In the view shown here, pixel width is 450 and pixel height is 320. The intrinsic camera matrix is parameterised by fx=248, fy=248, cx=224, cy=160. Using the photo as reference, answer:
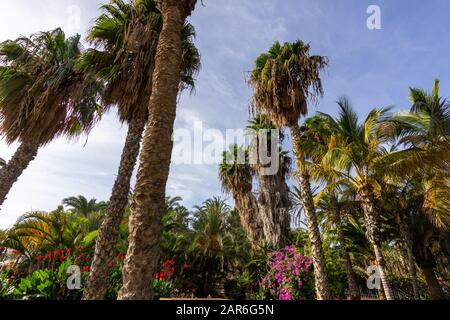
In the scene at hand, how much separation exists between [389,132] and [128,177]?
9679 millimetres

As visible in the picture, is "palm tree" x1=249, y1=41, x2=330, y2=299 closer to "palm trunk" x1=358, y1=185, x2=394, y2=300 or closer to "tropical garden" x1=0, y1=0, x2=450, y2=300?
"tropical garden" x1=0, y1=0, x2=450, y2=300

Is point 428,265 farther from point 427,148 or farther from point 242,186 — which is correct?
point 242,186

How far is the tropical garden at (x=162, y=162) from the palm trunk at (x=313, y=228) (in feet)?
0.14

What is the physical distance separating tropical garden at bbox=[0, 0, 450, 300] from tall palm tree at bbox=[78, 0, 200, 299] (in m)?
0.04

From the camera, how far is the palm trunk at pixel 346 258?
11.8m

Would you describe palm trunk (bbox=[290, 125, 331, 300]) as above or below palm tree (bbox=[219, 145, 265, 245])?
below

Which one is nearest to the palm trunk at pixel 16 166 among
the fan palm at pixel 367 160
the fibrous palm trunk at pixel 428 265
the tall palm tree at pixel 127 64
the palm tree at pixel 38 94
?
the palm tree at pixel 38 94

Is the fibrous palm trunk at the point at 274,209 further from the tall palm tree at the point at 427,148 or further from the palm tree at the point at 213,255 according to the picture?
the tall palm tree at the point at 427,148

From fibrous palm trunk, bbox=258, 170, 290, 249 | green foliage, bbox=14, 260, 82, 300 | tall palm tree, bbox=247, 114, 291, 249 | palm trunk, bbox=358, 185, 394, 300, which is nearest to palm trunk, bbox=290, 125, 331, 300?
palm trunk, bbox=358, 185, 394, 300

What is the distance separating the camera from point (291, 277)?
457 inches

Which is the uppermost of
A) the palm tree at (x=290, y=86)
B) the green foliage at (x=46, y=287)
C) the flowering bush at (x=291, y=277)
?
the palm tree at (x=290, y=86)

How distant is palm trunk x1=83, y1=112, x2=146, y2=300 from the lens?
5.80 meters

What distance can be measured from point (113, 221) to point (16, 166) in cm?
477
